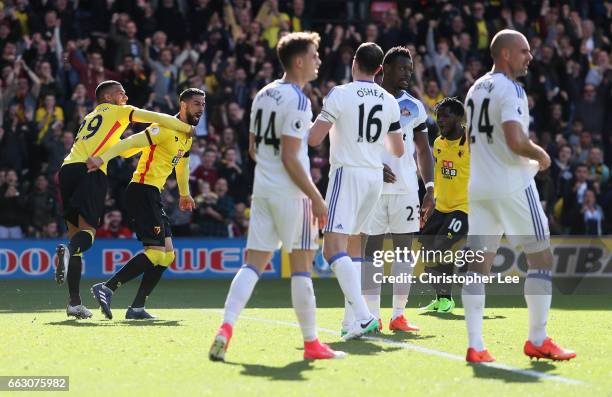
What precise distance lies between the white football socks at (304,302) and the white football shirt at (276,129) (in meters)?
0.60

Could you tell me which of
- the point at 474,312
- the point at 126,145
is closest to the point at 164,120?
the point at 126,145

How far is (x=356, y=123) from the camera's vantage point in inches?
372

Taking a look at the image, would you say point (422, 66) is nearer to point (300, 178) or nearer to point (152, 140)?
point (152, 140)

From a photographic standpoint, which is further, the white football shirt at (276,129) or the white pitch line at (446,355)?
the white football shirt at (276,129)

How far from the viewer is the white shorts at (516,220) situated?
813 cm

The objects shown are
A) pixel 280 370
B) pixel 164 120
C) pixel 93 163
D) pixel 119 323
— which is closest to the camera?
pixel 280 370

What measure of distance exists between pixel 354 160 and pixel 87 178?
3.70 metres

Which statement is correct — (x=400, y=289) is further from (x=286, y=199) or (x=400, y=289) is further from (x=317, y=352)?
(x=286, y=199)

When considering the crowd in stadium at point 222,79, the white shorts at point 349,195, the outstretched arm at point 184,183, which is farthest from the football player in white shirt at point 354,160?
the crowd in stadium at point 222,79

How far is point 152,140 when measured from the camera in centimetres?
1191

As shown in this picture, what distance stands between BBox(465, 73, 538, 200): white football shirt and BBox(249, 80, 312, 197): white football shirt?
1.17 m

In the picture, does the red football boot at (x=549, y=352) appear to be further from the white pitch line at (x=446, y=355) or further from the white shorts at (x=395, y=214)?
the white shorts at (x=395, y=214)

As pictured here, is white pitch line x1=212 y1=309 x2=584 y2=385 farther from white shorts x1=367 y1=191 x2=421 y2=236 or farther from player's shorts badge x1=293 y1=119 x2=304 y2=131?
player's shorts badge x1=293 y1=119 x2=304 y2=131

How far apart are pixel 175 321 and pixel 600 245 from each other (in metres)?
9.98
